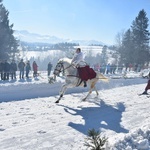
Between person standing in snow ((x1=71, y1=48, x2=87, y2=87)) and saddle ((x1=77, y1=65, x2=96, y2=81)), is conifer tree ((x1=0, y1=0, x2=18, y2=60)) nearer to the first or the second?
saddle ((x1=77, y1=65, x2=96, y2=81))

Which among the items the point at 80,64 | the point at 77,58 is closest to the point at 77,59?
the point at 77,58

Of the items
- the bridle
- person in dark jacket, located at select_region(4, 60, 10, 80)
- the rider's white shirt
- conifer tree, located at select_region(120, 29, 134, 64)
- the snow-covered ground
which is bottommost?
the snow-covered ground

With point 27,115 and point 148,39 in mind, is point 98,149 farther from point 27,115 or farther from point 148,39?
point 148,39

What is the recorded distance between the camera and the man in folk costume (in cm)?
1438

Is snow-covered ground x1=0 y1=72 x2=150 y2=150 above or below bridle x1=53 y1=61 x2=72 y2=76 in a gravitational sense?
below

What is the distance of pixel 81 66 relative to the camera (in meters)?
14.9

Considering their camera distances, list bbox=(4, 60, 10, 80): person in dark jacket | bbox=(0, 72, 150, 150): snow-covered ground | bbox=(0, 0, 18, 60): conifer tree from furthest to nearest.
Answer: bbox=(0, 0, 18, 60): conifer tree < bbox=(4, 60, 10, 80): person in dark jacket < bbox=(0, 72, 150, 150): snow-covered ground

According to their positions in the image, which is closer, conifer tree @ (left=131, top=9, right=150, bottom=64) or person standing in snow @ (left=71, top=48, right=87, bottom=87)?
person standing in snow @ (left=71, top=48, right=87, bottom=87)

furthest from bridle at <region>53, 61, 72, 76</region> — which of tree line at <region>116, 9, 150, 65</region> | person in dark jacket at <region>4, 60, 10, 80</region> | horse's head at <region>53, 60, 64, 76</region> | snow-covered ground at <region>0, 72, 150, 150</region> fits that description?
tree line at <region>116, 9, 150, 65</region>

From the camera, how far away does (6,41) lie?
1702 inches

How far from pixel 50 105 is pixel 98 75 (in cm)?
482

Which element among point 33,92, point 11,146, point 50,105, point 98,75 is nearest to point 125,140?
point 11,146

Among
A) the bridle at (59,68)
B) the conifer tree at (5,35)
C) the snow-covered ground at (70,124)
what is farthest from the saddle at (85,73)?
the conifer tree at (5,35)

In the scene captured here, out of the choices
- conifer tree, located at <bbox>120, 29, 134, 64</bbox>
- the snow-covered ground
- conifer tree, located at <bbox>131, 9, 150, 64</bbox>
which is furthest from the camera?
conifer tree, located at <bbox>120, 29, 134, 64</bbox>
